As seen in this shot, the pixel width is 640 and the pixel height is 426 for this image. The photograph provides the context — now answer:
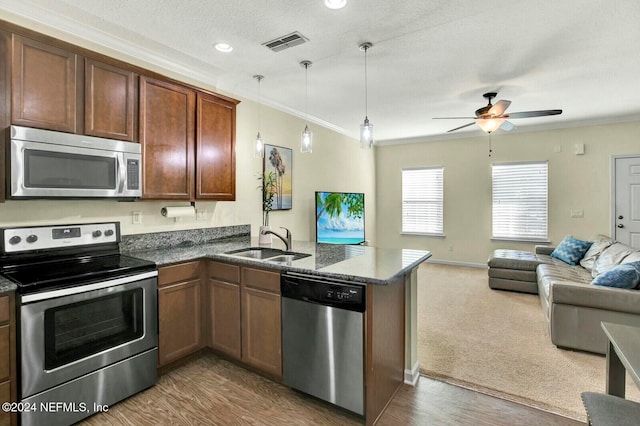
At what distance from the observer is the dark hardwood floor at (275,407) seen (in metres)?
2.00

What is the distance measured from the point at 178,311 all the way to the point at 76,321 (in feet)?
2.27

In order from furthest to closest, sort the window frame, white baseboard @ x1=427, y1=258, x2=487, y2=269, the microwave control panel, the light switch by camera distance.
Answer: the window frame < white baseboard @ x1=427, y1=258, x2=487, y2=269 < the light switch < the microwave control panel

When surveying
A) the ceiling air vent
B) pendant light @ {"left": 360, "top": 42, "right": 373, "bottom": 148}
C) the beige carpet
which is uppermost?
the ceiling air vent

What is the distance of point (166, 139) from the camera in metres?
2.80

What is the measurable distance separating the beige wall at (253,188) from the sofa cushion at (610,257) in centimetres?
354

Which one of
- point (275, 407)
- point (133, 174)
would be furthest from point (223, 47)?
point (275, 407)

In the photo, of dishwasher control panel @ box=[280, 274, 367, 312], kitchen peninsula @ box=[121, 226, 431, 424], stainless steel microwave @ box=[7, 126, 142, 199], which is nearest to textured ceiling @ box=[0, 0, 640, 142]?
stainless steel microwave @ box=[7, 126, 142, 199]

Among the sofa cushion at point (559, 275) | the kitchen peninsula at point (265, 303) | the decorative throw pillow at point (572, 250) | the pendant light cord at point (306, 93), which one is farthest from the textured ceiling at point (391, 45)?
the sofa cushion at point (559, 275)

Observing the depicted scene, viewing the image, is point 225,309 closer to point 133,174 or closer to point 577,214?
point 133,174

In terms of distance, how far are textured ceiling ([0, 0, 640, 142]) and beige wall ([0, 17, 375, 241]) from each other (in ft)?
0.76

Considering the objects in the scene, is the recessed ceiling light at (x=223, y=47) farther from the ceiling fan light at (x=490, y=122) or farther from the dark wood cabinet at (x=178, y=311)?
the ceiling fan light at (x=490, y=122)

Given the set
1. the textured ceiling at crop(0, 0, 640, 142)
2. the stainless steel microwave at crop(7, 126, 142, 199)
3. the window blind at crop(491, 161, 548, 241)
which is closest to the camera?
the stainless steel microwave at crop(7, 126, 142, 199)

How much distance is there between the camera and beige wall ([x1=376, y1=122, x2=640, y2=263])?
17.5 feet

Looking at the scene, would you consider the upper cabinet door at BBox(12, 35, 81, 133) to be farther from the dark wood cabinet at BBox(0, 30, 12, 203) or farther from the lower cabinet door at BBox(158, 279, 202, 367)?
the lower cabinet door at BBox(158, 279, 202, 367)
